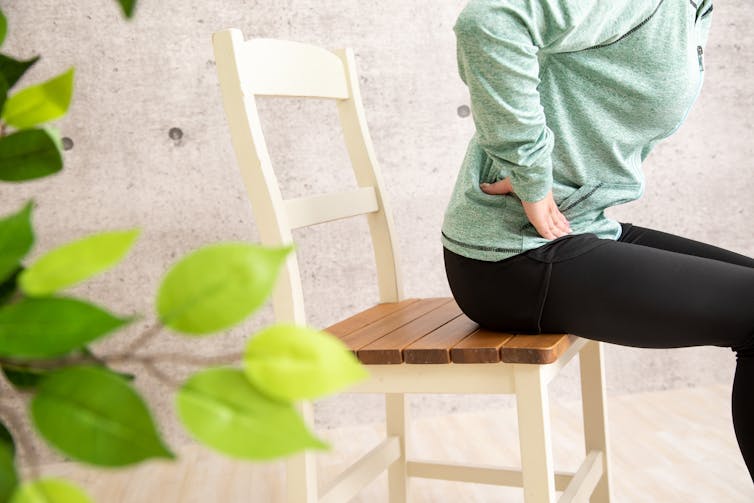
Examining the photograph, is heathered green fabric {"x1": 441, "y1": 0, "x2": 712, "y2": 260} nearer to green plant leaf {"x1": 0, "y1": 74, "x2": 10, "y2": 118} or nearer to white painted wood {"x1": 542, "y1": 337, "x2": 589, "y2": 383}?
white painted wood {"x1": 542, "y1": 337, "x2": 589, "y2": 383}

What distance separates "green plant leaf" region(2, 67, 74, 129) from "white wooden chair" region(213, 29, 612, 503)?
0.87m

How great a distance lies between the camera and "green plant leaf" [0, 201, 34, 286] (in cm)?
19

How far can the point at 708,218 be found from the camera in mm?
2398

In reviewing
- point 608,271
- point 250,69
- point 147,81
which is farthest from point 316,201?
point 147,81

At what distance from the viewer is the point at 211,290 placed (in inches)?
6.9

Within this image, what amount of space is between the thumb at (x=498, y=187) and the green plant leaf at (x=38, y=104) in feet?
3.16

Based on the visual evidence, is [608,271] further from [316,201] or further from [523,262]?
[316,201]

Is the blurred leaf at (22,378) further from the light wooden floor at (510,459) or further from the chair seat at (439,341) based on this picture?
the light wooden floor at (510,459)

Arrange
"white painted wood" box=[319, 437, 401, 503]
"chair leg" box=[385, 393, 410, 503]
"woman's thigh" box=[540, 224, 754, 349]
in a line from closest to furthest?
"woman's thigh" box=[540, 224, 754, 349] < "white painted wood" box=[319, 437, 401, 503] < "chair leg" box=[385, 393, 410, 503]

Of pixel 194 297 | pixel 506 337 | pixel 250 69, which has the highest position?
pixel 250 69

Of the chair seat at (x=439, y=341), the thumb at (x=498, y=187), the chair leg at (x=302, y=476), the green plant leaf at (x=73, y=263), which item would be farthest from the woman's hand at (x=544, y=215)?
the green plant leaf at (x=73, y=263)

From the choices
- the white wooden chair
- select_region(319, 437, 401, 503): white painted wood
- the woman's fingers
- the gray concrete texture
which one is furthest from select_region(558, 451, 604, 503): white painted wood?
the gray concrete texture

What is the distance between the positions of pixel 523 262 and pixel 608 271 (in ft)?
0.40

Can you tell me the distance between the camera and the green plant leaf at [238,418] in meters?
0.16
